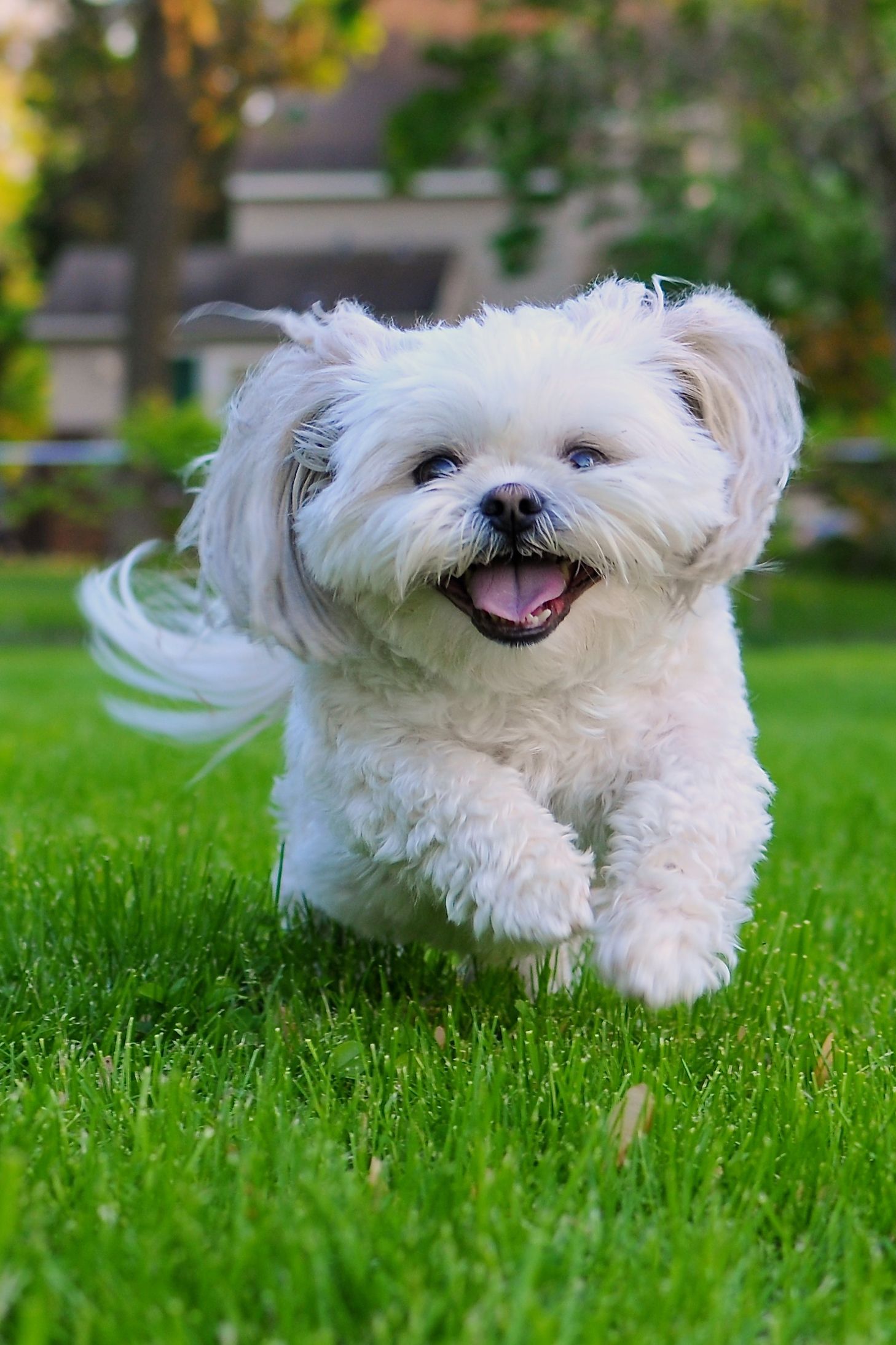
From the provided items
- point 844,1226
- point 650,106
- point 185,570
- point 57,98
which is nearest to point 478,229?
point 57,98

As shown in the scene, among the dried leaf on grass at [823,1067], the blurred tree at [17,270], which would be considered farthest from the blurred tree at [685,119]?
the blurred tree at [17,270]

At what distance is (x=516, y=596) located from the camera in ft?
8.89

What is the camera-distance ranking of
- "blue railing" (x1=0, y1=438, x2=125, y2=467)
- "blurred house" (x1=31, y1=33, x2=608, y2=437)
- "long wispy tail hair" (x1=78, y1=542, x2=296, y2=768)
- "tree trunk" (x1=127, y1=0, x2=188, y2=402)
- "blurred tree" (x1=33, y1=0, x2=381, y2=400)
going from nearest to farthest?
1. "long wispy tail hair" (x1=78, y1=542, x2=296, y2=768)
2. "blue railing" (x1=0, y1=438, x2=125, y2=467)
3. "blurred tree" (x1=33, y1=0, x2=381, y2=400)
4. "tree trunk" (x1=127, y1=0, x2=188, y2=402)
5. "blurred house" (x1=31, y1=33, x2=608, y2=437)

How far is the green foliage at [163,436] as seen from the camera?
603 inches

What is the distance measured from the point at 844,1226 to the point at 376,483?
142 centimetres

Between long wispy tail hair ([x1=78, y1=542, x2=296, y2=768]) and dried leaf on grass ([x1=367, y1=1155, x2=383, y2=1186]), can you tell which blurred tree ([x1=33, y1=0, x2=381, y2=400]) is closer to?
long wispy tail hair ([x1=78, y1=542, x2=296, y2=768])

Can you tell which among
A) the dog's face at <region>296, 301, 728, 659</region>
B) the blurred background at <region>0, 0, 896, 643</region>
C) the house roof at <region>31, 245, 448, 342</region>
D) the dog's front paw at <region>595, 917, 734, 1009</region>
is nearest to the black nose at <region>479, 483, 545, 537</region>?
the dog's face at <region>296, 301, 728, 659</region>

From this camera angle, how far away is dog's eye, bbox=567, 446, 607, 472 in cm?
277

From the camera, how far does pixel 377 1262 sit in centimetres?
182

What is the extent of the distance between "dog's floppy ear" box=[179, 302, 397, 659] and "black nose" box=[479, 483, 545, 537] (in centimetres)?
42

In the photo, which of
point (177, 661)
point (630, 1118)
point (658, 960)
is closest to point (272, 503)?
point (177, 661)

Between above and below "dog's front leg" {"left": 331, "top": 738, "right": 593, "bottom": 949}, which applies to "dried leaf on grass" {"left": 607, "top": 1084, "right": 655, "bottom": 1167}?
below

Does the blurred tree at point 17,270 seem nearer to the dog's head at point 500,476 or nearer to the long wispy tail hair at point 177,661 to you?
the long wispy tail hair at point 177,661

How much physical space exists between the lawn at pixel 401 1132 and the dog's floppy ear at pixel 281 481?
708 millimetres
